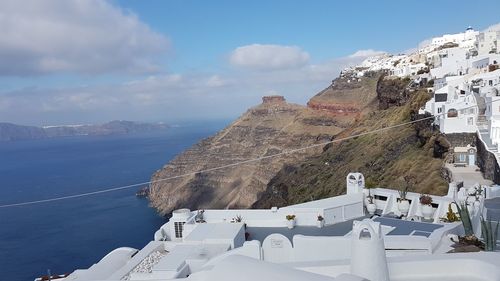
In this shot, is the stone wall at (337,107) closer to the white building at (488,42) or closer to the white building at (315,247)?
the white building at (488,42)

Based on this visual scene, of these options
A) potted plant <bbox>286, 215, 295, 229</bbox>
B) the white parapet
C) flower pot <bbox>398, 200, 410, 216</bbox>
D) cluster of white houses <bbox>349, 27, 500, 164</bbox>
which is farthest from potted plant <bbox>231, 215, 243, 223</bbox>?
cluster of white houses <bbox>349, 27, 500, 164</bbox>

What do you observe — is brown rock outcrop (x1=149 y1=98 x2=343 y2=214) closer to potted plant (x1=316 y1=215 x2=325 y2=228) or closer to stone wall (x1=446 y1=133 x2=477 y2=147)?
stone wall (x1=446 y1=133 x2=477 y2=147)

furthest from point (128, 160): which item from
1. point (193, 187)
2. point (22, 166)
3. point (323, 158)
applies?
point (323, 158)

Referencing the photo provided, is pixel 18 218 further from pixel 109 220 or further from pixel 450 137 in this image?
pixel 450 137

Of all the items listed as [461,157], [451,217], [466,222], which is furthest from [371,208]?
[461,157]

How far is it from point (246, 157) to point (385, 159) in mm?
53656

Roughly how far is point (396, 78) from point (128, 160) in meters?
85.9

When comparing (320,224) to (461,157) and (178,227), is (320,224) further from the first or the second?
(461,157)

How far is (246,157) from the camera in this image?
81812 mm

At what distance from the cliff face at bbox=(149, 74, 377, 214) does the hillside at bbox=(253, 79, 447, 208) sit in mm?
18165

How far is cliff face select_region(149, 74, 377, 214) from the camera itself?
6656 cm

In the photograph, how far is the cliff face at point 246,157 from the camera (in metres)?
66.6

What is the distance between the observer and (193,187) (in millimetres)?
72250

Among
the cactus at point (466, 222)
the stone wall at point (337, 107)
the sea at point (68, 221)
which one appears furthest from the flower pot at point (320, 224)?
the stone wall at point (337, 107)
